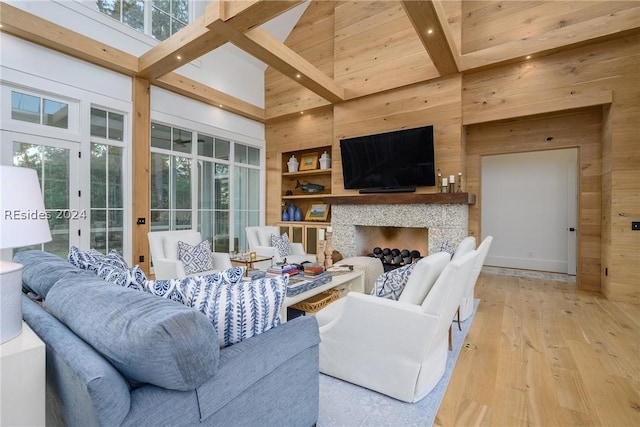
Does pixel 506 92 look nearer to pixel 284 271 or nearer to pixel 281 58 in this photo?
pixel 281 58

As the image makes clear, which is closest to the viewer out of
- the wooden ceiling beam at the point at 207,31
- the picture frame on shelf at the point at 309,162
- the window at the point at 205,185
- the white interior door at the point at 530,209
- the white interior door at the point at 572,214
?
the wooden ceiling beam at the point at 207,31

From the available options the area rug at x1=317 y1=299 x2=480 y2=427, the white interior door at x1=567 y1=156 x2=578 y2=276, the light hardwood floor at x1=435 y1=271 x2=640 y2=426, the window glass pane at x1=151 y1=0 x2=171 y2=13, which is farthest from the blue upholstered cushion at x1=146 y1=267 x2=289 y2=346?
the white interior door at x1=567 y1=156 x2=578 y2=276

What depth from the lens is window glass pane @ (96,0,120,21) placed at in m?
3.97

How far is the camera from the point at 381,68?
4.77 m

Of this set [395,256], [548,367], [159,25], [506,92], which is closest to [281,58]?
[159,25]

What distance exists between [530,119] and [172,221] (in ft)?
18.4

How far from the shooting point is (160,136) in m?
4.79

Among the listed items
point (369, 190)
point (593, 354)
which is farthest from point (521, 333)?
point (369, 190)

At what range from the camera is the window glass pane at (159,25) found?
4.57 m

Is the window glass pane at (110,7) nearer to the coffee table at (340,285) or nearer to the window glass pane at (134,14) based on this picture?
the window glass pane at (134,14)

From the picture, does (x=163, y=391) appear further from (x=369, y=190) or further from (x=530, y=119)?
(x=530, y=119)

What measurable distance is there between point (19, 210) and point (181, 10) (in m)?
5.14

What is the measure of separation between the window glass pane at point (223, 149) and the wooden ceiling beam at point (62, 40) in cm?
174

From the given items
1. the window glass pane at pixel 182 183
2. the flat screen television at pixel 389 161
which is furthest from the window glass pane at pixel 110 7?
the flat screen television at pixel 389 161
